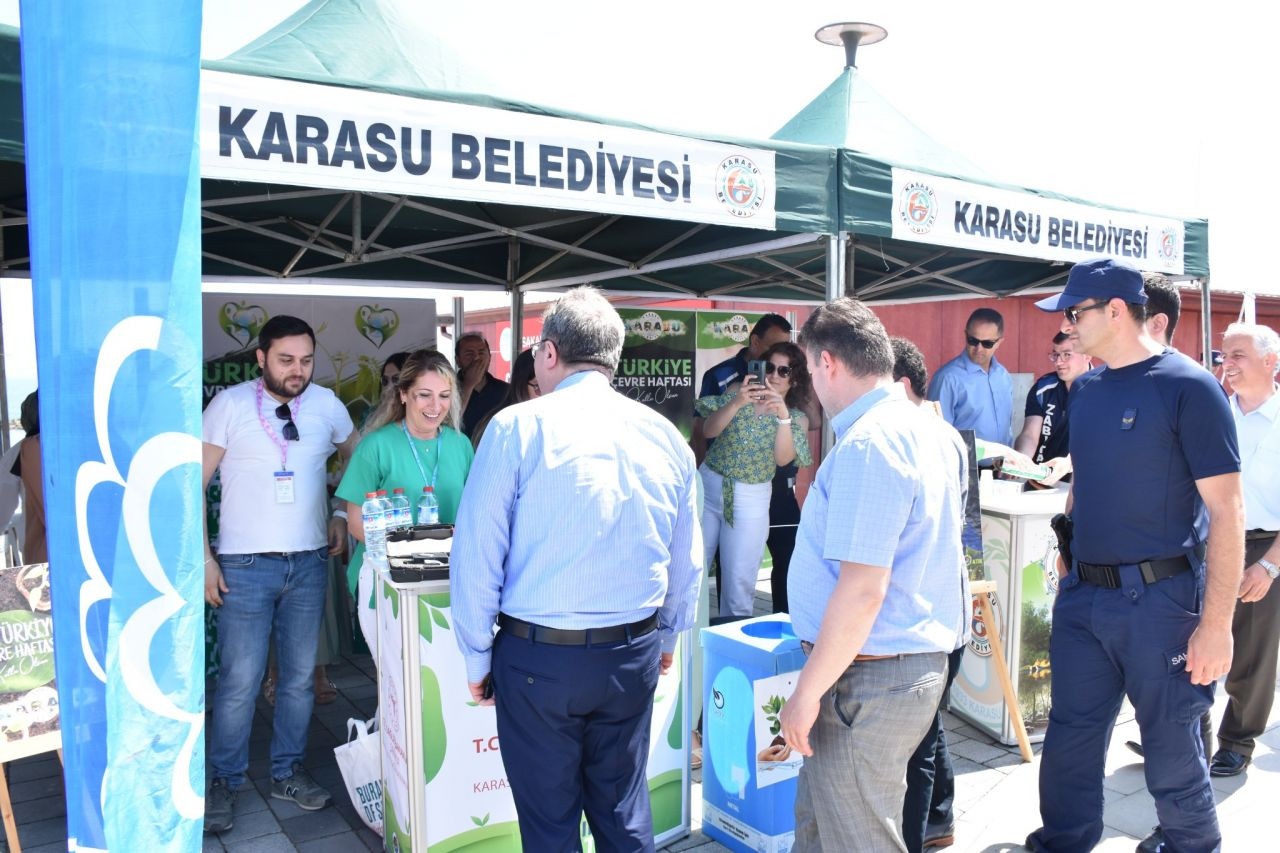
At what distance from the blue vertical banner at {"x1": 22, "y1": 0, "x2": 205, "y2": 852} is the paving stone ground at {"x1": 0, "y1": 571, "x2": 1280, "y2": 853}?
1175 mm

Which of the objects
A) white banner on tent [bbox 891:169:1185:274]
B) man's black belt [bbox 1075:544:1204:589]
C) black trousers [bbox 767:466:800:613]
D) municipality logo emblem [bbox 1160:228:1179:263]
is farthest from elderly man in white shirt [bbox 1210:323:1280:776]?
black trousers [bbox 767:466:800:613]

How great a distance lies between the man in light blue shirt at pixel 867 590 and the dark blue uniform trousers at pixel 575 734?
14.5 inches

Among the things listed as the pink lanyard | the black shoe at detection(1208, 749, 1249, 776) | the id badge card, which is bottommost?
the black shoe at detection(1208, 749, 1249, 776)

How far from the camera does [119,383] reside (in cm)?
183

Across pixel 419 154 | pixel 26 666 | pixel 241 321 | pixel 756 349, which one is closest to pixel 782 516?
pixel 756 349

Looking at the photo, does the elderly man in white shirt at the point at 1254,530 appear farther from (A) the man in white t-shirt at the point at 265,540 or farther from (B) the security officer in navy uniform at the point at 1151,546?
(A) the man in white t-shirt at the point at 265,540

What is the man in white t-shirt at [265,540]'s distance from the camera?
3062 mm

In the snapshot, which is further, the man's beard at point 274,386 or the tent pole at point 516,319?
the tent pole at point 516,319

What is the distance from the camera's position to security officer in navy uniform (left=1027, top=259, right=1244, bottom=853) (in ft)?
→ 7.83

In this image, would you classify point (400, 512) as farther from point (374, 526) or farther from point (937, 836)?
point (937, 836)

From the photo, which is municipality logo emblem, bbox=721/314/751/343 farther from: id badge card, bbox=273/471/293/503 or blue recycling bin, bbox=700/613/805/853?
id badge card, bbox=273/471/293/503

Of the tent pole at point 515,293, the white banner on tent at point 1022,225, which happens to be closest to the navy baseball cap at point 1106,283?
the white banner on tent at point 1022,225

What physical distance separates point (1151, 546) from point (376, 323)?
4312 millimetres

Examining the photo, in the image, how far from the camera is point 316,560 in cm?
323
